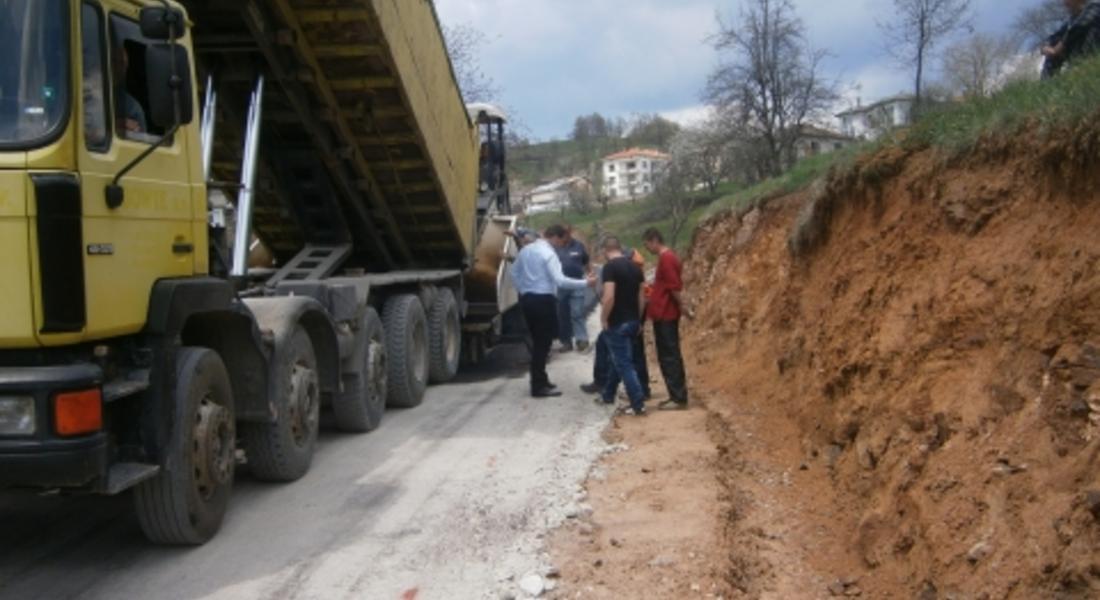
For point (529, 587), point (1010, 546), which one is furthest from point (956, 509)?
point (529, 587)

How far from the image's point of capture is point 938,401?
539cm

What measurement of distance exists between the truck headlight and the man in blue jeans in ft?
17.9

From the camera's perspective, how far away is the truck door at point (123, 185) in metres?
4.55

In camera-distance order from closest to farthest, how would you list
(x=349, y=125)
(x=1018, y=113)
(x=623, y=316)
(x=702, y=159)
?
(x=1018, y=113)
(x=349, y=125)
(x=623, y=316)
(x=702, y=159)

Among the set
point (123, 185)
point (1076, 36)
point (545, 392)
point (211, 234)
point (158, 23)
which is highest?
point (1076, 36)

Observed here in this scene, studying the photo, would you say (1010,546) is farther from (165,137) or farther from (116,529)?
(116,529)

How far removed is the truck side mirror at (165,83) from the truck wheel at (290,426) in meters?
1.98

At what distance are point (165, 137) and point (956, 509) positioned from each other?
407 centimetres

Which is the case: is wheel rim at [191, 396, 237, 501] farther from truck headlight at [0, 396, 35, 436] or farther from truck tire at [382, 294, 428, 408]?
truck tire at [382, 294, 428, 408]

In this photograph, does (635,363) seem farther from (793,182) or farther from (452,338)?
(793,182)

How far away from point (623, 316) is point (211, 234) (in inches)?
161

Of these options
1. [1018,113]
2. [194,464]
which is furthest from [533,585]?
[1018,113]

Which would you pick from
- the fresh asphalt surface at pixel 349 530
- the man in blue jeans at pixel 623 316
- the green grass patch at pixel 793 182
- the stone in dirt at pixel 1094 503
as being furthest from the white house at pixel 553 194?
the stone in dirt at pixel 1094 503

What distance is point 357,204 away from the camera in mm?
9594
